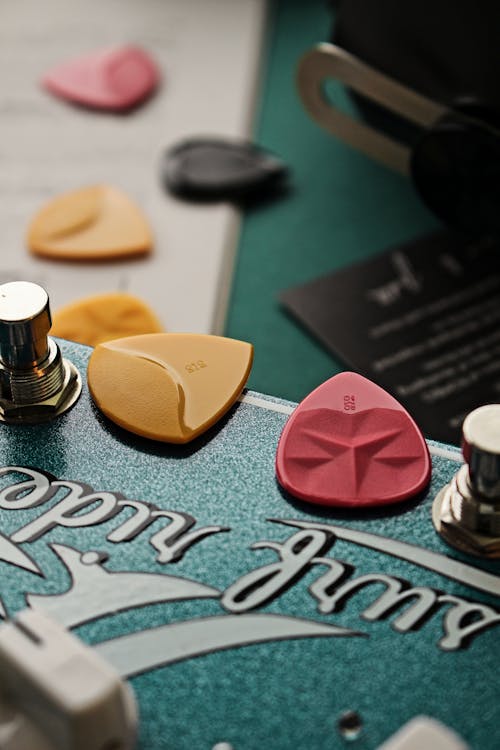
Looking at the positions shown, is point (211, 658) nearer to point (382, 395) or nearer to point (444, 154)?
point (382, 395)

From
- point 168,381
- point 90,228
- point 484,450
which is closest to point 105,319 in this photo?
point 90,228

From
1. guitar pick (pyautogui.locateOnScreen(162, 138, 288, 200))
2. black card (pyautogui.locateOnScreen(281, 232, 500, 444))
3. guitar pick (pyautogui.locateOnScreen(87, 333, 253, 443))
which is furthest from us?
guitar pick (pyautogui.locateOnScreen(162, 138, 288, 200))

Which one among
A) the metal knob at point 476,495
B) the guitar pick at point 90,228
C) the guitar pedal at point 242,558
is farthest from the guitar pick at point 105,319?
the metal knob at point 476,495

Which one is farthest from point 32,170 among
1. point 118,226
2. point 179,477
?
point 179,477

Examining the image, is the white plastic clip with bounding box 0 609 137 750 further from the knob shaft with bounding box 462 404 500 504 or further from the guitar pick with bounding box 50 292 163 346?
the guitar pick with bounding box 50 292 163 346

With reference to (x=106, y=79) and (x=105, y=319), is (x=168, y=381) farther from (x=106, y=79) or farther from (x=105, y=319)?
(x=106, y=79)

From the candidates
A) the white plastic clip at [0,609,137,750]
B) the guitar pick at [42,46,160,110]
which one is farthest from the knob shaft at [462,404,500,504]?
the guitar pick at [42,46,160,110]
